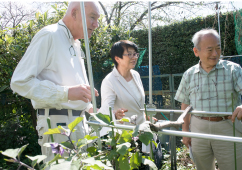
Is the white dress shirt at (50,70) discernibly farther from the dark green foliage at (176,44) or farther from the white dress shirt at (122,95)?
the dark green foliage at (176,44)

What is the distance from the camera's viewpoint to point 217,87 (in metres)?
2.17

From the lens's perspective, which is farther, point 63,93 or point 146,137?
point 63,93

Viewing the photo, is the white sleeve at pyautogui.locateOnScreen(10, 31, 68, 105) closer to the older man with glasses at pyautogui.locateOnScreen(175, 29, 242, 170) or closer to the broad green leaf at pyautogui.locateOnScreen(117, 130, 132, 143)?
the broad green leaf at pyautogui.locateOnScreen(117, 130, 132, 143)

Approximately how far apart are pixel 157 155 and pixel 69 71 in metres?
1.15

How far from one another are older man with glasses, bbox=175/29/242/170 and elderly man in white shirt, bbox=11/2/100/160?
46.9 inches

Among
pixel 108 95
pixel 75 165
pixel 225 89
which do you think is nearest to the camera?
pixel 75 165

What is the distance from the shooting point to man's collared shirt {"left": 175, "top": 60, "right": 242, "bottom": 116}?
2.13 metres

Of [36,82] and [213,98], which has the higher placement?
[36,82]

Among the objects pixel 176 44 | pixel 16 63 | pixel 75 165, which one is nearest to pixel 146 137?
pixel 75 165

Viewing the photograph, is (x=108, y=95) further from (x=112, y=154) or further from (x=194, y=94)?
(x=112, y=154)

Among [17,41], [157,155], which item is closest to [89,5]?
[157,155]

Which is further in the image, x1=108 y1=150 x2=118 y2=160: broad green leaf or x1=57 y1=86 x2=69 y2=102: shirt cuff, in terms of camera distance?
x1=57 y1=86 x2=69 y2=102: shirt cuff

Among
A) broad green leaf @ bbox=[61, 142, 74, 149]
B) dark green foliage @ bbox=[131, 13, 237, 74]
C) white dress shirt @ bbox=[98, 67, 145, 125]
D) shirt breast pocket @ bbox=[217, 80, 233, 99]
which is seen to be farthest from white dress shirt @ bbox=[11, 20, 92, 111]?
dark green foliage @ bbox=[131, 13, 237, 74]

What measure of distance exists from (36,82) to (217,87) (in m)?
1.73
